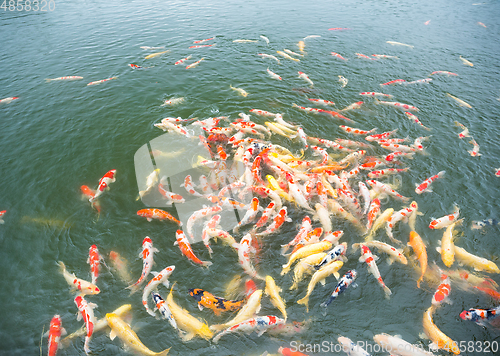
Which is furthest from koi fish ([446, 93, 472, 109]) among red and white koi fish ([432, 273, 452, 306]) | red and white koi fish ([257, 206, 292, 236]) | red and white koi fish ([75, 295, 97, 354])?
red and white koi fish ([75, 295, 97, 354])

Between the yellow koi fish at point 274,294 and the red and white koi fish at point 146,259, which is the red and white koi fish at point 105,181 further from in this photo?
the yellow koi fish at point 274,294

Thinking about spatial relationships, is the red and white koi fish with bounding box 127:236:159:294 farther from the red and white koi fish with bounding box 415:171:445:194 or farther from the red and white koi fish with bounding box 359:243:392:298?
the red and white koi fish with bounding box 415:171:445:194

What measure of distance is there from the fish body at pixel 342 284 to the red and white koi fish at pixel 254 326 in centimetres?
117

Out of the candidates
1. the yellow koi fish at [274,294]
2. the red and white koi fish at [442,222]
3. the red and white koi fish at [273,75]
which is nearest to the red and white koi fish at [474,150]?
the red and white koi fish at [442,222]

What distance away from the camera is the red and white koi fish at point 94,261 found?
5.68 meters

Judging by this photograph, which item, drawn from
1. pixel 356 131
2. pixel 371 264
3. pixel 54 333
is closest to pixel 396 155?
pixel 356 131

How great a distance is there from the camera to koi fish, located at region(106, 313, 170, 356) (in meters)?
4.62

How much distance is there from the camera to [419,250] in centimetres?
582

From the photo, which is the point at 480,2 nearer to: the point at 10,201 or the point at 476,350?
the point at 476,350

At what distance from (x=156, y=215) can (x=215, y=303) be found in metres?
2.89

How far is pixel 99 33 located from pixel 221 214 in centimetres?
1942

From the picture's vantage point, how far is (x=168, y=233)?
6.57m

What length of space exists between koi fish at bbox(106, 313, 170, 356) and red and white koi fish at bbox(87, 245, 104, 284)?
1.12 metres

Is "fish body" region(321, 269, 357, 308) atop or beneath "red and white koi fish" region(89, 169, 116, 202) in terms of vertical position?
beneath
